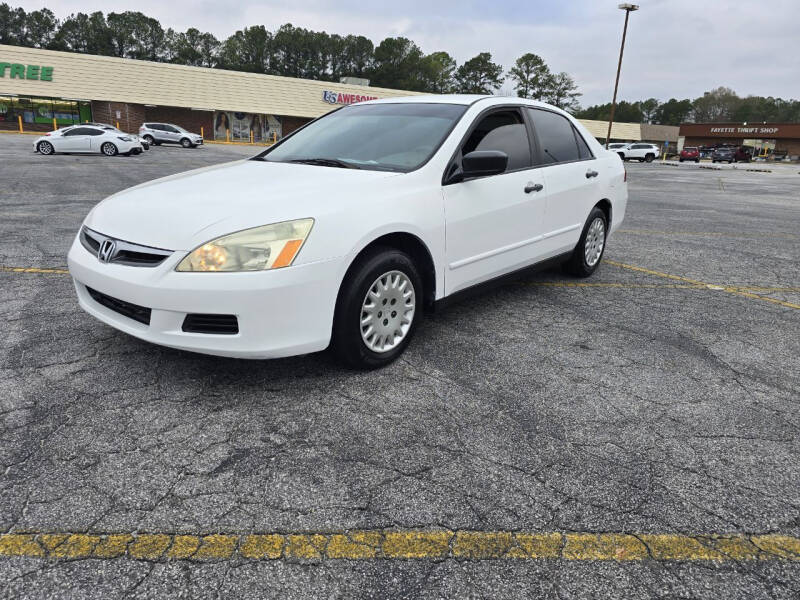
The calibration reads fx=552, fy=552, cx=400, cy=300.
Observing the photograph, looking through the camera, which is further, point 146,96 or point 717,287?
point 146,96

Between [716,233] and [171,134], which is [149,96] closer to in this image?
[171,134]

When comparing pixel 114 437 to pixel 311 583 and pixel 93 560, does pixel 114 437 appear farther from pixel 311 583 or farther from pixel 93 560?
pixel 311 583

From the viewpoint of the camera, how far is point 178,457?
2.46 metres

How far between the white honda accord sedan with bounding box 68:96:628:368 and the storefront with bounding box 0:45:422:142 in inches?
1571

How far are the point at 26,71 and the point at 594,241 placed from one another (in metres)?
41.3

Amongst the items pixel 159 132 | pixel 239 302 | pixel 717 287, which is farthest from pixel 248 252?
pixel 159 132

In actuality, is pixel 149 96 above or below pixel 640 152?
above

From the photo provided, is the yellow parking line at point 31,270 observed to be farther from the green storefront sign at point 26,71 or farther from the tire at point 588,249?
the green storefront sign at point 26,71

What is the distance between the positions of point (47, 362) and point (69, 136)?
2241 centimetres

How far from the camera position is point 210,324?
2799mm

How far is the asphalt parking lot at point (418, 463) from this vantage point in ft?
6.22

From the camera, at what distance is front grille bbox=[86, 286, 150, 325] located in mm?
2914

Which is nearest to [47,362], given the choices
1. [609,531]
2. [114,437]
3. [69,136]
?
[114,437]

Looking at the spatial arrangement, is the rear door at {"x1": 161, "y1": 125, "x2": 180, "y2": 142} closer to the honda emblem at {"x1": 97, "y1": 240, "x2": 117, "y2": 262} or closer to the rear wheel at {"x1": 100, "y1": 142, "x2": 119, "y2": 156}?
the rear wheel at {"x1": 100, "y1": 142, "x2": 119, "y2": 156}
